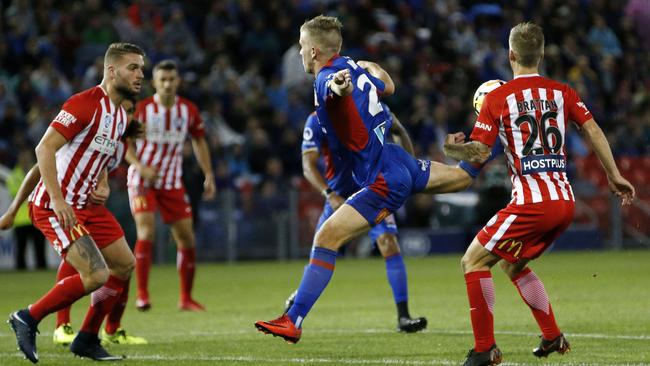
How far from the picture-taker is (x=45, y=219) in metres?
8.09

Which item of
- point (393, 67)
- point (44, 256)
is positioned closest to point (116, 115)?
point (44, 256)

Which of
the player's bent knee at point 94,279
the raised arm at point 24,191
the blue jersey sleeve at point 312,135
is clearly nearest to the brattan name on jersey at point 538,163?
the player's bent knee at point 94,279

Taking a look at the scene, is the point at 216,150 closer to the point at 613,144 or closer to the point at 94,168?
the point at 613,144

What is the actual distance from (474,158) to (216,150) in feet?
44.5

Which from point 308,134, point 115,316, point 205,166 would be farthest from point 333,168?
point 205,166

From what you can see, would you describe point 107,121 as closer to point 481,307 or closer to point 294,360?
point 294,360

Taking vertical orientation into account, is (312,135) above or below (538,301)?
above

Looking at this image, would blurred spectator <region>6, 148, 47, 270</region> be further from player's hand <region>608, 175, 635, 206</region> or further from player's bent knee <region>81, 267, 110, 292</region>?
player's hand <region>608, 175, 635, 206</region>

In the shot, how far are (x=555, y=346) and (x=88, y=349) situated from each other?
10.3 feet

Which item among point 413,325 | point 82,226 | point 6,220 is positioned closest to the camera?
point 82,226

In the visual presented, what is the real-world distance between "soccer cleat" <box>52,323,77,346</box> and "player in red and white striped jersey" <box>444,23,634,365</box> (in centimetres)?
345

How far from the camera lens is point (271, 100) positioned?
22.4 m

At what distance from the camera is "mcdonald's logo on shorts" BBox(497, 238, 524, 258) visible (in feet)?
23.5

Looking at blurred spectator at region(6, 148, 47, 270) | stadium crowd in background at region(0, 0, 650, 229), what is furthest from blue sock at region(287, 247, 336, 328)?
stadium crowd in background at region(0, 0, 650, 229)
